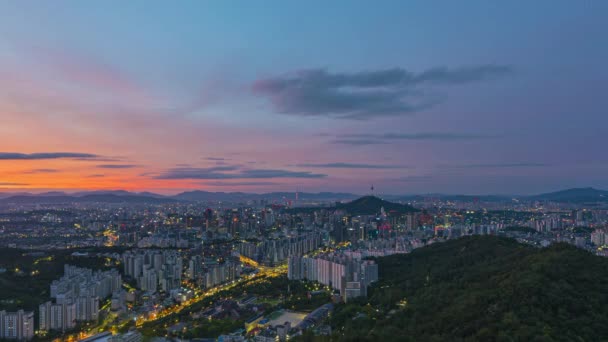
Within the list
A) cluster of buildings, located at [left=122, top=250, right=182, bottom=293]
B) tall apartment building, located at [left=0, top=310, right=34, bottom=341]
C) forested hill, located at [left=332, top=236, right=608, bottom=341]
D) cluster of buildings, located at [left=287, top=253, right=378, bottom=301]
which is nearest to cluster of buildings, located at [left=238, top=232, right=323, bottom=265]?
cluster of buildings, located at [left=122, top=250, right=182, bottom=293]

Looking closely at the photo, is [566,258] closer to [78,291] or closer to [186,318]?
[186,318]

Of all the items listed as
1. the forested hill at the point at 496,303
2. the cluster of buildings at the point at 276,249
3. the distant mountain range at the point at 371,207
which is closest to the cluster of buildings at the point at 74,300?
the forested hill at the point at 496,303

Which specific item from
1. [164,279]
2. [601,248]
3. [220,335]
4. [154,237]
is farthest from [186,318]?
[601,248]

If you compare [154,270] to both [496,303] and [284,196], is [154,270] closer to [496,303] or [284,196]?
[496,303]

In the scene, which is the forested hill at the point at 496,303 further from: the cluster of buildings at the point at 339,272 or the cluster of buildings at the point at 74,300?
the cluster of buildings at the point at 74,300

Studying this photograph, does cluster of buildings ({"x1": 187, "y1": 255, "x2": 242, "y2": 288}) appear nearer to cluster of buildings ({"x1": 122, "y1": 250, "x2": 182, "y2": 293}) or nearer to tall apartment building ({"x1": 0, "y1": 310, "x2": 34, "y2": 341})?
cluster of buildings ({"x1": 122, "y1": 250, "x2": 182, "y2": 293})
